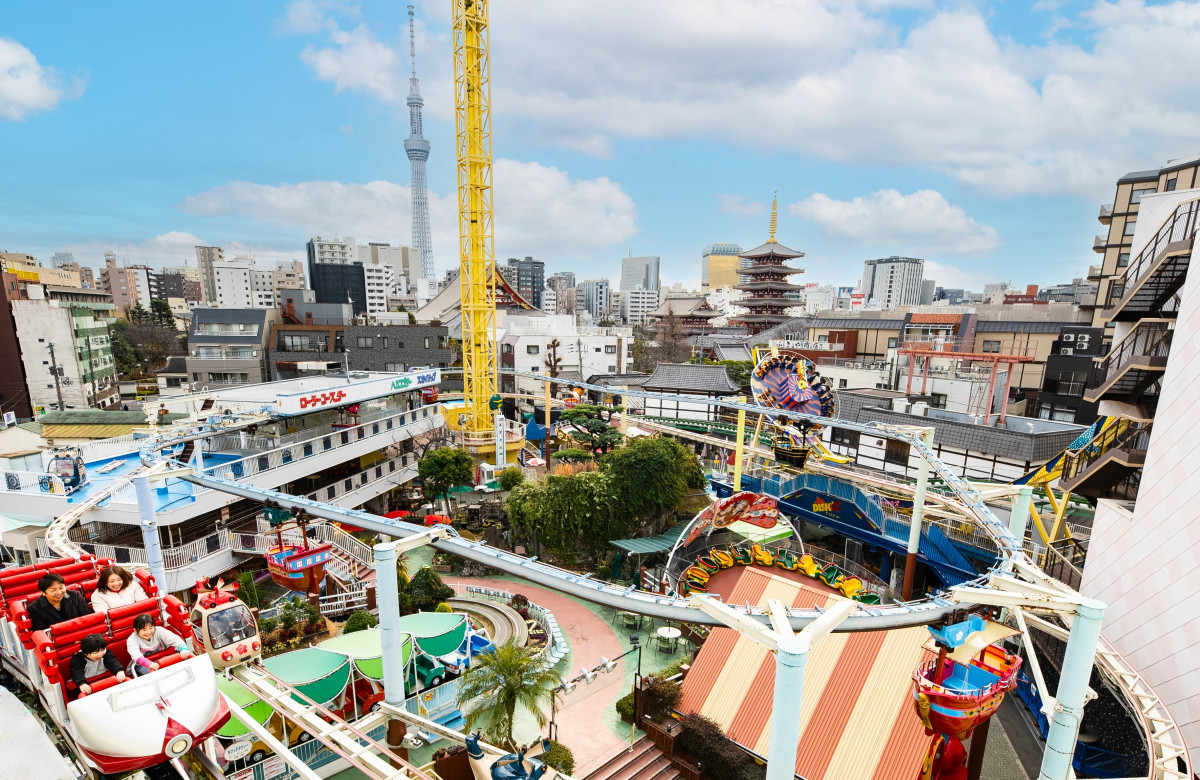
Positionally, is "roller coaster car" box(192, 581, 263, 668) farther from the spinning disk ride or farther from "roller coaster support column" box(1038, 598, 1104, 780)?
the spinning disk ride

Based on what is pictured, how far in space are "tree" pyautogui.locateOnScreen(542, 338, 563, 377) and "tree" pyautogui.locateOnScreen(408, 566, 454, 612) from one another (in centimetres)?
3228

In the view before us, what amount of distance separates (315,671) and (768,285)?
225 feet

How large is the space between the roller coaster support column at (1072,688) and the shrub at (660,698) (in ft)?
24.7

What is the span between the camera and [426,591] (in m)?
18.9

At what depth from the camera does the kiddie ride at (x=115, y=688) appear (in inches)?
256

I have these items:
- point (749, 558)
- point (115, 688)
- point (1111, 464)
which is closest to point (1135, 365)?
point (1111, 464)

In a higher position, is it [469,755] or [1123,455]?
[1123,455]

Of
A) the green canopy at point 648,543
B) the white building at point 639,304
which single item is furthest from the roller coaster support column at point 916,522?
the white building at point 639,304

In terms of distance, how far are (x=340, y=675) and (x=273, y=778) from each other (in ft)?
6.84

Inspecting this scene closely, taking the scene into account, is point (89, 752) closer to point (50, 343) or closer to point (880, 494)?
point (880, 494)

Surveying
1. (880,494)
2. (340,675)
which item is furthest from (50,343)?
(880,494)

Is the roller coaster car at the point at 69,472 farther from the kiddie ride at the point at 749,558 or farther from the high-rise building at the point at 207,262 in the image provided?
the high-rise building at the point at 207,262

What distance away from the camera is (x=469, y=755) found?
10.4 m

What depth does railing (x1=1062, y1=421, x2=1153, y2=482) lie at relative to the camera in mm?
15367
